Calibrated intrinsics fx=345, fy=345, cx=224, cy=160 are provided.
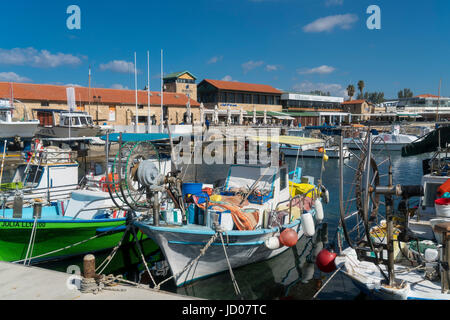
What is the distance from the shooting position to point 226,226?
902 cm

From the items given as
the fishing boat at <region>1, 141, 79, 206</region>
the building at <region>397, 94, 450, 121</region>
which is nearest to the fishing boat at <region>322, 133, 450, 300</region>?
the fishing boat at <region>1, 141, 79, 206</region>

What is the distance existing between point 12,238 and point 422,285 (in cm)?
1051

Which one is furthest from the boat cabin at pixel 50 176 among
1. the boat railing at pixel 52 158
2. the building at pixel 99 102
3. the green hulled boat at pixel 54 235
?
the building at pixel 99 102

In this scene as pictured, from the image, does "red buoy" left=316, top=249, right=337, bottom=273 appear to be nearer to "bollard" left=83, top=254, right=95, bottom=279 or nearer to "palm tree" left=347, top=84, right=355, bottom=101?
"bollard" left=83, top=254, right=95, bottom=279

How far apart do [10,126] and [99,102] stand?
12678 millimetres

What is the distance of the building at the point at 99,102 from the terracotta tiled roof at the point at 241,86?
6.28 meters

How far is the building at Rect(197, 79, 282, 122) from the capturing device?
54.5 m

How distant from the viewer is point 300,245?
12570 mm

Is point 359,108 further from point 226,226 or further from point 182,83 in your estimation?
point 226,226

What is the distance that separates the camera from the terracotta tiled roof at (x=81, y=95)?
40.7 meters

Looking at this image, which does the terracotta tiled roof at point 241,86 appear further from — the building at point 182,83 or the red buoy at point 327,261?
the red buoy at point 327,261

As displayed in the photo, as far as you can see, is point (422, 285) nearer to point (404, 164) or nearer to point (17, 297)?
point (17, 297)

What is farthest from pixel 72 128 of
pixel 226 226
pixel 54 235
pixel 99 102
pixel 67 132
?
pixel 226 226

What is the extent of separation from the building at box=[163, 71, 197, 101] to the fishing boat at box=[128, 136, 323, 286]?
45.5 metres
